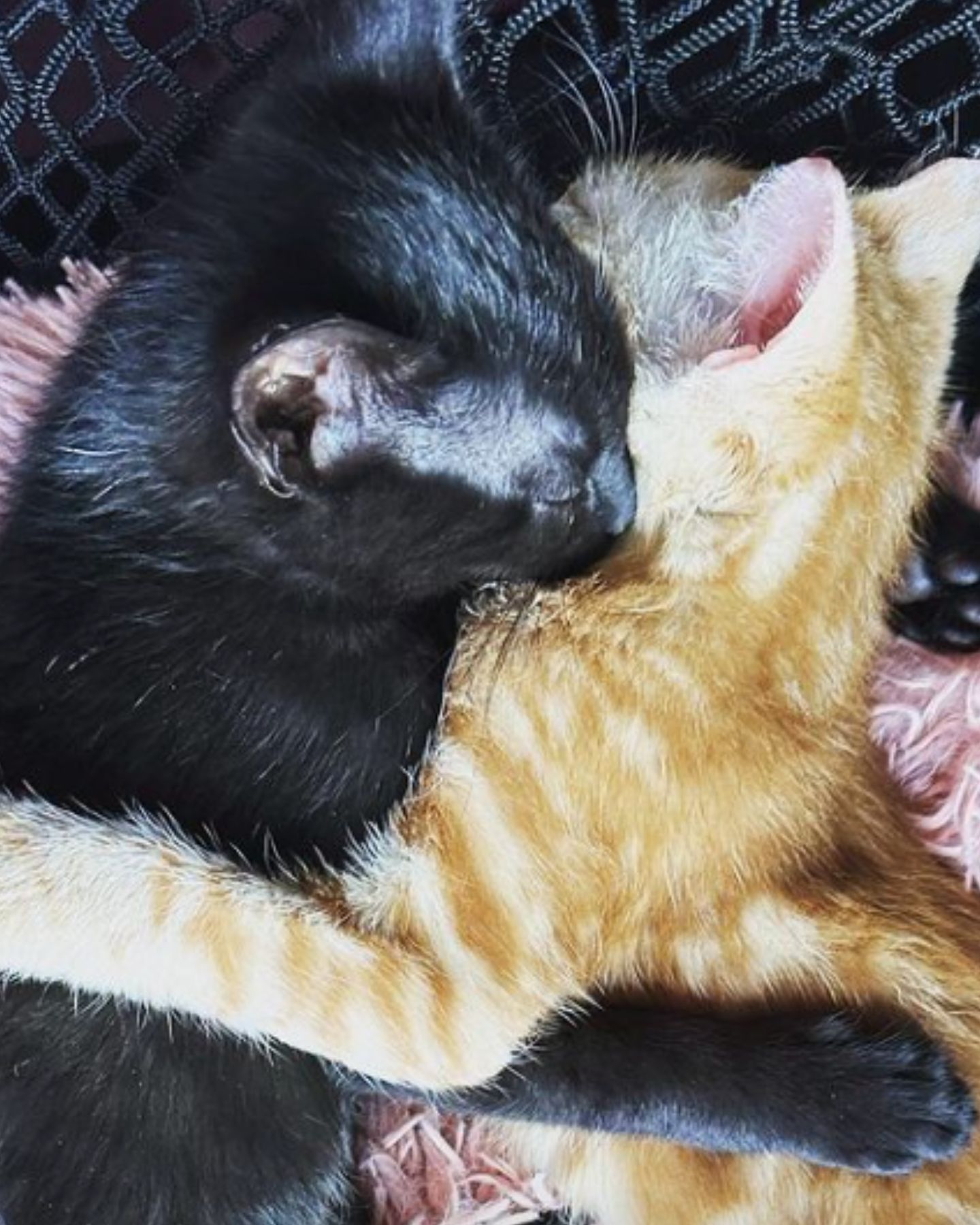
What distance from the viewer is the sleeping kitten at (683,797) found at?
1.11m

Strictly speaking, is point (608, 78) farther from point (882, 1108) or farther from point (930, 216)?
point (882, 1108)

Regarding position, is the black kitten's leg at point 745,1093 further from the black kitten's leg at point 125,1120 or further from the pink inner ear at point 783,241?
the pink inner ear at point 783,241

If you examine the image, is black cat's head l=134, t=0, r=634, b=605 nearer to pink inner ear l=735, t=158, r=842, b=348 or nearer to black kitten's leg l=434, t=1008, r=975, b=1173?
pink inner ear l=735, t=158, r=842, b=348

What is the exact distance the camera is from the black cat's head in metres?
1.00

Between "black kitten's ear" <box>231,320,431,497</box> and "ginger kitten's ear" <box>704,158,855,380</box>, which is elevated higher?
"black kitten's ear" <box>231,320,431,497</box>

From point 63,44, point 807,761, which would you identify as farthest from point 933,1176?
point 63,44

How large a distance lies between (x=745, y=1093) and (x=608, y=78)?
29.5 inches

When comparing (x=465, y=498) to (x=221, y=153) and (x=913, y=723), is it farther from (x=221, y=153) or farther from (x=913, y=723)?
(x=913, y=723)

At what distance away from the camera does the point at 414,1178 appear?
4.51ft

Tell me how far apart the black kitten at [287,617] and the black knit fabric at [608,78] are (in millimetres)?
188

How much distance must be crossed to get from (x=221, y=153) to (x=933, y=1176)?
0.85 m

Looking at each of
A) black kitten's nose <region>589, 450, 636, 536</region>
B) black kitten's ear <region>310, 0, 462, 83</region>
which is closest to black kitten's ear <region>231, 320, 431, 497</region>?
black kitten's nose <region>589, 450, 636, 536</region>

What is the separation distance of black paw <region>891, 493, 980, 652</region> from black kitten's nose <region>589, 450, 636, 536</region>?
0.98 feet

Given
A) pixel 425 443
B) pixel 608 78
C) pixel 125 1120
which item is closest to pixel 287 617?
pixel 425 443
